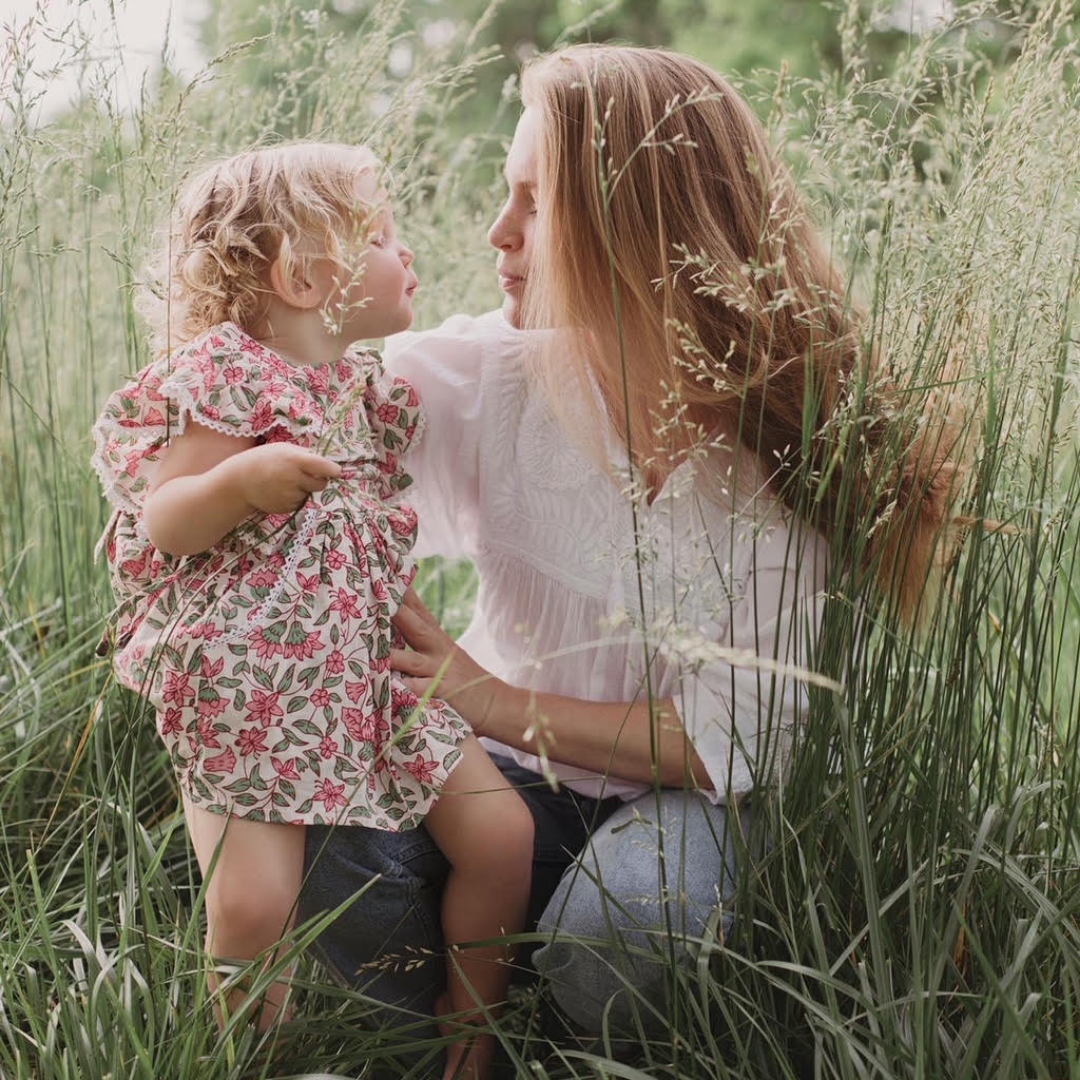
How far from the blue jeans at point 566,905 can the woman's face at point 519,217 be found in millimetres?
716

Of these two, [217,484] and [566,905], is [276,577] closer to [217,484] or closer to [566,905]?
[217,484]

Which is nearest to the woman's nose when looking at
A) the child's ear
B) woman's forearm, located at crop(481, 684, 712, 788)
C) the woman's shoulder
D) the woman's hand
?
the woman's shoulder

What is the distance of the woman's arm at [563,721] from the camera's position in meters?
1.67

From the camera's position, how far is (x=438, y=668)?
1.64 meters

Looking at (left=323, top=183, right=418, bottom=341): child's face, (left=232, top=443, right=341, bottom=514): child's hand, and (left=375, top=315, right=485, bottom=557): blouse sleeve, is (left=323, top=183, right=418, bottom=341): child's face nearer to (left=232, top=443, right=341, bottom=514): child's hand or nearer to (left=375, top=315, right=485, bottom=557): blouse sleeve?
(left=375, top=315, right=485, bottom=557): blouse sleeve

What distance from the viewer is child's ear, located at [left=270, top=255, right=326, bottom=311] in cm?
158

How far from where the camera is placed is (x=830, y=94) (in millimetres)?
1401

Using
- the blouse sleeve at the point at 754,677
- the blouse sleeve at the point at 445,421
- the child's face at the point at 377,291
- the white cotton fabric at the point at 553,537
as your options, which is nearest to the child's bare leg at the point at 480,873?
the white cotton fabric at the point at 553,537

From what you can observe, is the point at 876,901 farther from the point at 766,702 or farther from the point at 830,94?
the point at 830,94

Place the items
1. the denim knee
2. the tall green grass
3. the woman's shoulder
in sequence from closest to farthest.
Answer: the tall green grass
the denim knee
the woman's shoulder

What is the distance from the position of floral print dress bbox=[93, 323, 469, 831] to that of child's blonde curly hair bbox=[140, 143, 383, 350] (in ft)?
0.26

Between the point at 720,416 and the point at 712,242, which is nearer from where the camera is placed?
the point at 712,242

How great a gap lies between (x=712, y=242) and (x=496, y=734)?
28.1 inches

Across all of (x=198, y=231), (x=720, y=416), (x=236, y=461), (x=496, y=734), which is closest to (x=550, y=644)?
(x=496, y=734)
